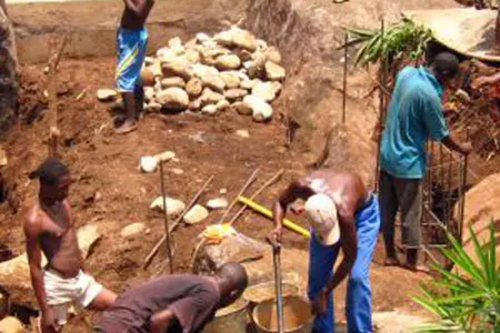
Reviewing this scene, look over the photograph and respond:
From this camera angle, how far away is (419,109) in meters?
7.10

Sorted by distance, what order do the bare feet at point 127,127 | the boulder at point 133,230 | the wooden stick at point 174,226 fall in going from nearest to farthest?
1. the wooden stick at point 174,226
2. the boulder at point 133,230
3. the bare feet at point 127,127

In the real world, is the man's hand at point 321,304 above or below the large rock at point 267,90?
above

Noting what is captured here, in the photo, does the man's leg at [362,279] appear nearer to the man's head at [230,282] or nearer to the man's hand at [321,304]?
the man's hand at [321,304]

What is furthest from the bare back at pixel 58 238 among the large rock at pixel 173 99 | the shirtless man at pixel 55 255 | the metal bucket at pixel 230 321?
the large rock at pixel 173 99

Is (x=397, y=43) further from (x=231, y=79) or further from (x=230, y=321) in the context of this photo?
(x=230, y=321)

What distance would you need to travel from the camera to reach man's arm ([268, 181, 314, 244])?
237 inches

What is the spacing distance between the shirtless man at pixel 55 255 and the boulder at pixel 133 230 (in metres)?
2.03

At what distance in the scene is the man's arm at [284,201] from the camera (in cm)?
602

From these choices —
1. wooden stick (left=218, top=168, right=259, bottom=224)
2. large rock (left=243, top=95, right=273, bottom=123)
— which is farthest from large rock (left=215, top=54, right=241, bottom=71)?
wooden stick (left=218, top=168, right=259, bottom=224)

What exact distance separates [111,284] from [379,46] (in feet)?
12.0

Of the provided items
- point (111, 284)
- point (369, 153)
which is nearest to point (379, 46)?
point (369, 153)

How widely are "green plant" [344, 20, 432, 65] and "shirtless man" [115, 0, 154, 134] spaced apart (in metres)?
2.23

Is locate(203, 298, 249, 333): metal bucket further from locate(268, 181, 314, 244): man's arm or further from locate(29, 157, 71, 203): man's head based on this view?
locate(29, 157, 71, 203): man's head

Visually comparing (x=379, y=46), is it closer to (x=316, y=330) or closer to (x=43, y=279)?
(x=316, y=330)
